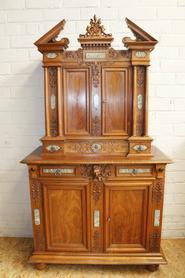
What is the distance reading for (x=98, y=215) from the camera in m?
1.83

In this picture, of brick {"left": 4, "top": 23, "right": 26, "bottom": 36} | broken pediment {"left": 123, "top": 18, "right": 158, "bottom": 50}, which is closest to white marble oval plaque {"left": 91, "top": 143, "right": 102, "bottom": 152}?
broken pediment {"left": 123, "top": 18, "right": 158, "bottom": 50}

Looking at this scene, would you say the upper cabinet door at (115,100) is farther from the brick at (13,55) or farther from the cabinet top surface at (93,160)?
the brick at (13,55)

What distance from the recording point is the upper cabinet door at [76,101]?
1.78 m

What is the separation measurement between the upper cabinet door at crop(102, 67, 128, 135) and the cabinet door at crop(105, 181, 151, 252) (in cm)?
48

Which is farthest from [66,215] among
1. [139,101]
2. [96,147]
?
[139,101]

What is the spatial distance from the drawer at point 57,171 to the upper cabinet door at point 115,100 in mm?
426

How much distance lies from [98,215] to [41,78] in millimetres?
1488

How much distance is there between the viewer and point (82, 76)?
178 cm

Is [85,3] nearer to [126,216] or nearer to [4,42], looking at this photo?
[4,42]

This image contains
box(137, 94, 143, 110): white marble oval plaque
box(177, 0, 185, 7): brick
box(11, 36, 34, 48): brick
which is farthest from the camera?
box(11, 36, 34, 48): brick

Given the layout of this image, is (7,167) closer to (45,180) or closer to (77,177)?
(45,180)

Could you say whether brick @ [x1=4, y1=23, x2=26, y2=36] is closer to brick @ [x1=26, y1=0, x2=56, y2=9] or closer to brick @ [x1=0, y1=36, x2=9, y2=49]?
brick @ [x1=0, y1=36, x2=9, y2=49]

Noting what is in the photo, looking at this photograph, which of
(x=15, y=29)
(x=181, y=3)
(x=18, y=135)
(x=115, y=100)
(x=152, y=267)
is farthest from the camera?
(x=18, y=135)

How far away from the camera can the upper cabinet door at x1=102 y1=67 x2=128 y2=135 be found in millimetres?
A: 1763
